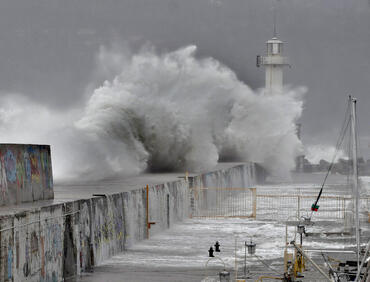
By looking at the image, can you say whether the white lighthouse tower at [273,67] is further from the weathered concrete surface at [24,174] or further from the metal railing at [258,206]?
the weathered concrete surface at [24,174]

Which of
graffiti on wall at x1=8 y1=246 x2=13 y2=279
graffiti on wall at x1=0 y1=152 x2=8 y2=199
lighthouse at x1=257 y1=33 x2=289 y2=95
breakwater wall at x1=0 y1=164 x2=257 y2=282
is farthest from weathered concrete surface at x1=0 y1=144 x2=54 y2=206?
lighthouse at x1=257 y1=33 x2=289 y2=95

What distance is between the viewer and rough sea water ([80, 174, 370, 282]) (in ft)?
46.1

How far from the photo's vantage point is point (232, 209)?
1083 inches

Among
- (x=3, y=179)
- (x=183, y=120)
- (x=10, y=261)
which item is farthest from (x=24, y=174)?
(x=183, y=120)

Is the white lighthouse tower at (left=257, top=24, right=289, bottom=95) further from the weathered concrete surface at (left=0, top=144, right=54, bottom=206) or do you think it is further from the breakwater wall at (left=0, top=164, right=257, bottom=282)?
the weathered concrete surface at (left=0, top=144, right=54, bottom=206)

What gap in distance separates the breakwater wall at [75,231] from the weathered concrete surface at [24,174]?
83cm

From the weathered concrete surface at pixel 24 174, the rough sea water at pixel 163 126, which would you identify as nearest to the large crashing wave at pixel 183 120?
the rough sea water at pixel 163 126

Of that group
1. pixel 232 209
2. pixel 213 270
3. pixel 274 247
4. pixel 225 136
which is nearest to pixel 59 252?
pixel 213 270

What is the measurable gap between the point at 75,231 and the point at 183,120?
2377 centimetres

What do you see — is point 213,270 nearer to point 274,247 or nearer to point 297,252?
point 297,252

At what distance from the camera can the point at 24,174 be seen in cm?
1370

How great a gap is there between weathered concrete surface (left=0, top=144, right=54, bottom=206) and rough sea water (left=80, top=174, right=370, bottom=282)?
5.99 ft

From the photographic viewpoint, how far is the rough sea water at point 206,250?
46.1ft

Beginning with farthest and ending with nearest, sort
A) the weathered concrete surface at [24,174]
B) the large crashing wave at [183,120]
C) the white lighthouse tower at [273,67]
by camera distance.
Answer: the white lighthouse tower at [273,67] < the large crashing wave at [183,120] < the weathered concrete surface at [24,174]
